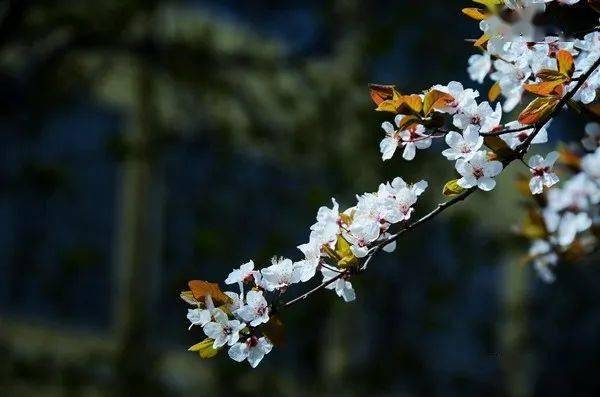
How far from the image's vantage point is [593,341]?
4852 mm

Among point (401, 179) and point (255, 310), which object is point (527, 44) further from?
point (255, 310)

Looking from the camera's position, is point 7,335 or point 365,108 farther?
point 365,108

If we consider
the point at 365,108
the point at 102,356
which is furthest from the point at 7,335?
the point at 365,108

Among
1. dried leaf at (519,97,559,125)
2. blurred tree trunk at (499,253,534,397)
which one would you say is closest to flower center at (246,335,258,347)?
dried leaf at (519,97,559,125)

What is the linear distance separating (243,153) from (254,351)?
3149mm

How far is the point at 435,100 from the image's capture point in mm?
1151

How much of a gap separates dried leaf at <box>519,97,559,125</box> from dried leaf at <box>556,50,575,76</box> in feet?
0.12

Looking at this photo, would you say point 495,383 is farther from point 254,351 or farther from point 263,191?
point 254,351

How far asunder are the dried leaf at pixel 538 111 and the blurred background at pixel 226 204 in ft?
8.69

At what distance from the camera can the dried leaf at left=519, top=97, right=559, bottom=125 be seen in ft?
3.79

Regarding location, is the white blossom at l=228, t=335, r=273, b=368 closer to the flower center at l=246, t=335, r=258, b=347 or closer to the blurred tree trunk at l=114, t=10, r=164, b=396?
the flower center at l=246, t=335, r=258, b=347

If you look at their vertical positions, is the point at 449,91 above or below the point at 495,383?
above

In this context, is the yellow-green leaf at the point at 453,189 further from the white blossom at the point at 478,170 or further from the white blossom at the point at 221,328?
the white blossom at the point at 221,328

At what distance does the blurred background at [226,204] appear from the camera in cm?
384
